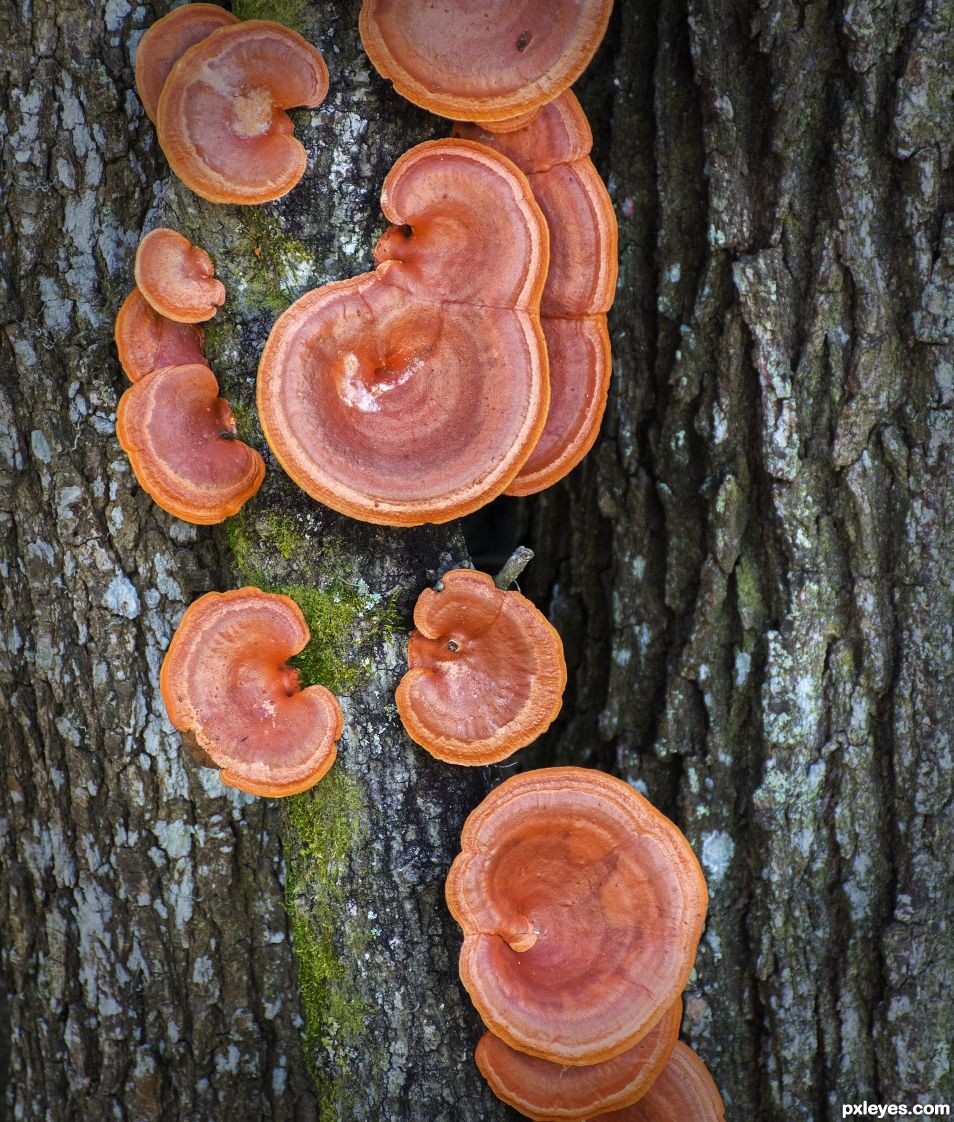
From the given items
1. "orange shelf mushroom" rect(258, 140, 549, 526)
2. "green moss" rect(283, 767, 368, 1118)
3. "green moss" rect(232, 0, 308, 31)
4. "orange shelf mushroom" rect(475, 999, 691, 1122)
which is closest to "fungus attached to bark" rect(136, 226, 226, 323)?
"orange shelf mushroom" rect(258, 140, 549, 526)

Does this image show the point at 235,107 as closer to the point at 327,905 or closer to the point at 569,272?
the point at 569,272

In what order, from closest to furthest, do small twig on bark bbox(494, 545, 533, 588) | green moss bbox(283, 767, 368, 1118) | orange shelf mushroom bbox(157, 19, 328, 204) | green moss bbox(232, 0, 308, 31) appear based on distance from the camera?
1. orange shelf mushroom bbox(157, 19, 328, 204)
2. green moss bbox(232, 0, 308, 31)
3. small twig on bark bbox(494, 545, 533, 588)
4. green moss bbox(283, 767, 368, 1118)

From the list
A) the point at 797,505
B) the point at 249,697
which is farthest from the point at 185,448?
the point at 797,505

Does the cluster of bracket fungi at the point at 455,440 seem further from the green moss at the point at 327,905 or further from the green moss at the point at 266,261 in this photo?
the green moss at the point at 327,905

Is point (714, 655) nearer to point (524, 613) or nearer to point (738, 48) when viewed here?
point (524, 613)

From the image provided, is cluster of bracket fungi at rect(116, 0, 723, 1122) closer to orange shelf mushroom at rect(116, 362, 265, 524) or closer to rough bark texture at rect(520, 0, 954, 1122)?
orange shelf mushroom at rect(116, 362, 265, 524)

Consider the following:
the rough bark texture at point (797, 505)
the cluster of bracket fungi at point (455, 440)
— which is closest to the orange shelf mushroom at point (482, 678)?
the cluster of bracket fungi at point (455, 440)
